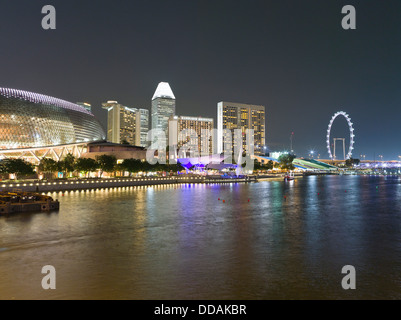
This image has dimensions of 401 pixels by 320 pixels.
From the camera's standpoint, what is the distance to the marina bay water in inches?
480

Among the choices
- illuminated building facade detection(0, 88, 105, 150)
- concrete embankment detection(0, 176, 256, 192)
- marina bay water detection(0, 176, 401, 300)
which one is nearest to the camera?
marina bay water detection(0, 176, 401, 300)

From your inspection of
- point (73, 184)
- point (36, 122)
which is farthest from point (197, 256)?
point (36, 122)

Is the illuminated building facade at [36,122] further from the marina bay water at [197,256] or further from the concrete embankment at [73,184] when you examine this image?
the marina bay water at [197,256]

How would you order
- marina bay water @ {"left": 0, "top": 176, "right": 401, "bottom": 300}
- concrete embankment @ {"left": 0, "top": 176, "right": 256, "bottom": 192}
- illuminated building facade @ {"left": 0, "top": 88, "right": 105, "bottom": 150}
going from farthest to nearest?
illuminated building facade @ {"left": 0, "top": 88, "right": 105, "bottom": 150} → concrete embankment @ {"left": 0, "top": 176, "right": 256, "bottom": 192} → marina bay water @ {"left": 0, "top": 176, "right": 401, "bottom": 300}

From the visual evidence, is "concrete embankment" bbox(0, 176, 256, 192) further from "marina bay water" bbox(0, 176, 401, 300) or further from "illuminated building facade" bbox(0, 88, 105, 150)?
"illuminated building facade" bbox(0, 88, 105, 150)

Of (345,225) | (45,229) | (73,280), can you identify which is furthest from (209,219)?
(73,280)

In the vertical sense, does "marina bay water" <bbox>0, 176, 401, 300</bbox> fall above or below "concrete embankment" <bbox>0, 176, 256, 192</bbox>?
below

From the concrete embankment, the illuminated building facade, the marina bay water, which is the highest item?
the illuminated building facade

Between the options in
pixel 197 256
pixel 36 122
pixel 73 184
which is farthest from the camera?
pixel 36 122

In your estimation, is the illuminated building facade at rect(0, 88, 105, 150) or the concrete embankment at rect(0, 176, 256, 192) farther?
the illuminated building facade at rect(0, 88, 105, 150)

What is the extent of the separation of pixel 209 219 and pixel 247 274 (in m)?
16.1

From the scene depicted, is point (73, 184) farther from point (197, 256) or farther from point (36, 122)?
point (36, 122)

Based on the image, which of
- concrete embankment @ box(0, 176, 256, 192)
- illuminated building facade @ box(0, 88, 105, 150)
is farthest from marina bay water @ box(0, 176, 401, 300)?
illuminated building facade @ box(0, 88, 105, 150)

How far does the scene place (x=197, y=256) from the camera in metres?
17.1
